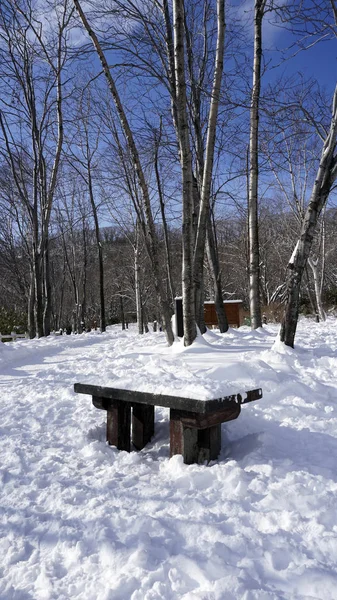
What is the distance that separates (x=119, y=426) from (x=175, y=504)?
4.29ft

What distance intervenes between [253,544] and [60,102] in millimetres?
15978

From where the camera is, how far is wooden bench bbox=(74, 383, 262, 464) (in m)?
3.31

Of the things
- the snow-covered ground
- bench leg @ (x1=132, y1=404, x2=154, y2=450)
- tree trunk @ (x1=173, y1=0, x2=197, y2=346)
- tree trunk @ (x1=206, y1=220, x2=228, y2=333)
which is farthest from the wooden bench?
tree trunk @ (x1=206, y1=220, x2=228, y2=333)

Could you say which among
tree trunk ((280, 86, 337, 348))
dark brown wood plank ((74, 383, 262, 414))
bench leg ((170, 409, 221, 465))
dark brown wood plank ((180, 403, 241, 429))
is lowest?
bench leg ((170, 409, 221, 465))

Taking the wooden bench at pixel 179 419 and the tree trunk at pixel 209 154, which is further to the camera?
the tree trunk at pixel 209 154

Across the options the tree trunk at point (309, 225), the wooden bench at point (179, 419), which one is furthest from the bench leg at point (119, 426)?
the tree trunk at point (309, 225)

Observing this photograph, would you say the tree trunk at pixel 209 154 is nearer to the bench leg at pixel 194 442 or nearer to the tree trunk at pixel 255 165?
the tree trunk at pixel 255 165

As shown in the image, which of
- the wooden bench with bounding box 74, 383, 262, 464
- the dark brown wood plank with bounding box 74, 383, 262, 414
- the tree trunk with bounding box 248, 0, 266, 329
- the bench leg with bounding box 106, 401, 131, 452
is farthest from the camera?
the tree trunk with bounding box 248, 0, 266, 329

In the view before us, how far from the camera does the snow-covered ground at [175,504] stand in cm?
203

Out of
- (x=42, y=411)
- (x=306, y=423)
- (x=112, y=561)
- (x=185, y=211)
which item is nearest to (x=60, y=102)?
(x=185, y=211)

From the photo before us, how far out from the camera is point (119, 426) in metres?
3.98

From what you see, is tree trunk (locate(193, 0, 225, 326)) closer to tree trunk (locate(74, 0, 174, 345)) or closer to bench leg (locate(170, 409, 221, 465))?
tree trunk (locate(74, 0, 174, 345))

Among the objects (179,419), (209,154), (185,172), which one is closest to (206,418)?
(179,419)

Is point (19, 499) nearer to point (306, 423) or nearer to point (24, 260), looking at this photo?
point (306, 423)
